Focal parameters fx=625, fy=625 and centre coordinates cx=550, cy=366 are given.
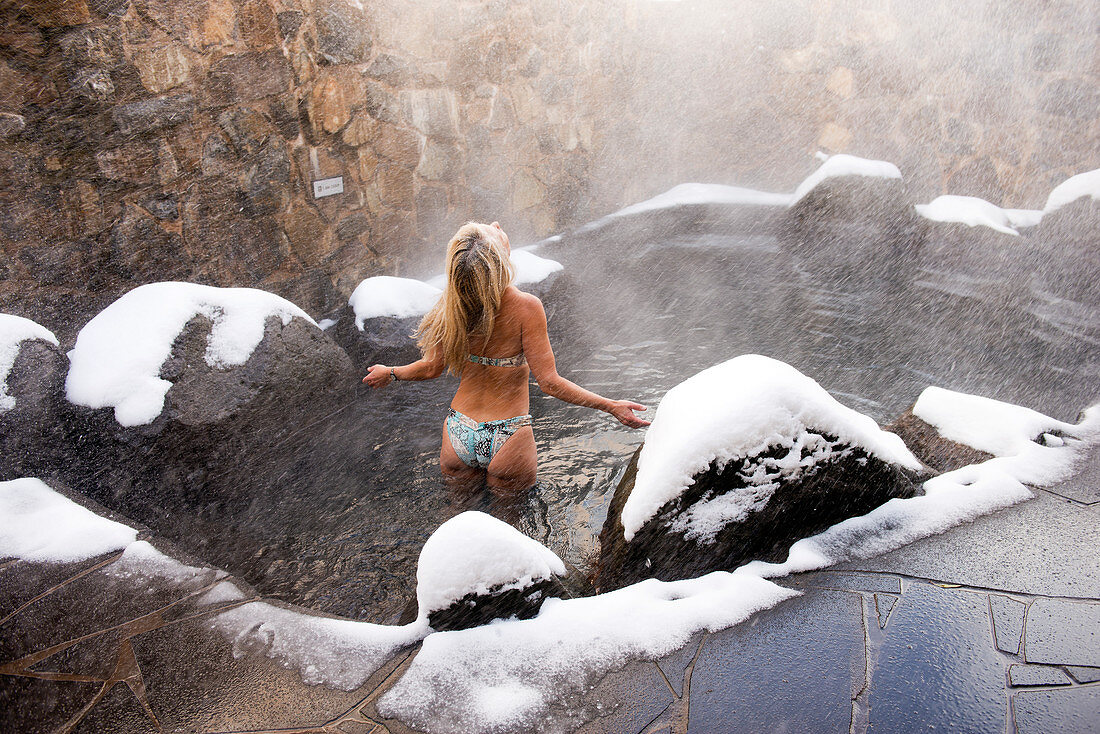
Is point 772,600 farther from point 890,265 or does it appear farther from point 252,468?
point 890,265

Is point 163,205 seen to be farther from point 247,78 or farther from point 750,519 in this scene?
point 750,519

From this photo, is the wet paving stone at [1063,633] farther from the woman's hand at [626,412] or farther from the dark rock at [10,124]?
the dark rock at [10,124]

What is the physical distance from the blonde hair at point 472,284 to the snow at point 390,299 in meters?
1.82

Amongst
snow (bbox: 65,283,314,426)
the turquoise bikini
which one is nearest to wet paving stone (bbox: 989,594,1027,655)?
the turquoise bikini

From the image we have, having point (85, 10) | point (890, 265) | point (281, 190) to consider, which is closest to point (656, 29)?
point (890, 265)

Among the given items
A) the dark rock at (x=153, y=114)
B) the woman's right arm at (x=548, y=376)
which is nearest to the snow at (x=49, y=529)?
the woman's right arm at (x=548, y=376)

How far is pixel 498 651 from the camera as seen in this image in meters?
1.63

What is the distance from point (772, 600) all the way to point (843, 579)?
251 mm

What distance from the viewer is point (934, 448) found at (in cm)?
273

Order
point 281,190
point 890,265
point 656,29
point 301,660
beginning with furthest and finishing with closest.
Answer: point 656,29, point 890,265, point 281,190, point 301,660

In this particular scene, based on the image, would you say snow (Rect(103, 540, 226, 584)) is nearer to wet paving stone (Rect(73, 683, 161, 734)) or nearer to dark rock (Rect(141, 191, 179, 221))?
wet paving stone (Rect(73, 683, 161, 734))

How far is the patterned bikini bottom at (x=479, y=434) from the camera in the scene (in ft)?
8.16

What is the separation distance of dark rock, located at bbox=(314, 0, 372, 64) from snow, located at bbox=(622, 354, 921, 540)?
3722 millimetres

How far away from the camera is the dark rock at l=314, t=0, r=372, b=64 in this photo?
13.6 feet
